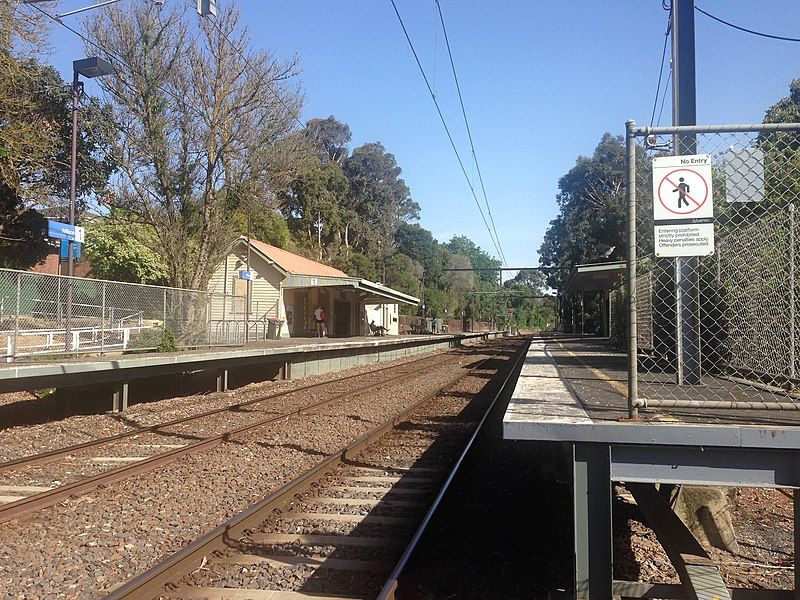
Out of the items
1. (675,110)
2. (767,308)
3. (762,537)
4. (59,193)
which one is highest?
(59,193)

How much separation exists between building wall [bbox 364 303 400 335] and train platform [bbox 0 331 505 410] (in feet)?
75.9

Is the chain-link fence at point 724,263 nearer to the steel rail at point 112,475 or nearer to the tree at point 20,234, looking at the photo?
the steel rail at point 112,475

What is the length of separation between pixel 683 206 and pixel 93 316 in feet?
46.1

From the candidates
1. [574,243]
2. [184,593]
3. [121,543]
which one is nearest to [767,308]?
[184,593]

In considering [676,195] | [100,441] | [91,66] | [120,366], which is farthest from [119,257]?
[676,195]

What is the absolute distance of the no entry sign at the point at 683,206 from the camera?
3.45m

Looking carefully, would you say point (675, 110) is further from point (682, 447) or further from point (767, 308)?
point (682, 447)

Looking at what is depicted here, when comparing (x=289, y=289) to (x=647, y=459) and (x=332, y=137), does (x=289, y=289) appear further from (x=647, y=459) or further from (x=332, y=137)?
(x=332, y=137)

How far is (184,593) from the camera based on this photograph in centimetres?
420

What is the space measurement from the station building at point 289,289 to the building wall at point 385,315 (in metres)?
10.4

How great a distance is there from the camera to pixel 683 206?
3.49 meters

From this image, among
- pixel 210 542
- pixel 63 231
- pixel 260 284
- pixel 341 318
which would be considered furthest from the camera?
pixel 341 318

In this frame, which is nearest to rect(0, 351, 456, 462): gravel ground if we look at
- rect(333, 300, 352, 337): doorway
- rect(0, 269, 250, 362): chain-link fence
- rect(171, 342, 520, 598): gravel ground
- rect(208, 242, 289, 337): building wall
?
rect(0, 269, 250, 362): chain-link fence

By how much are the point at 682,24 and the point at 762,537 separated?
4.76 m
